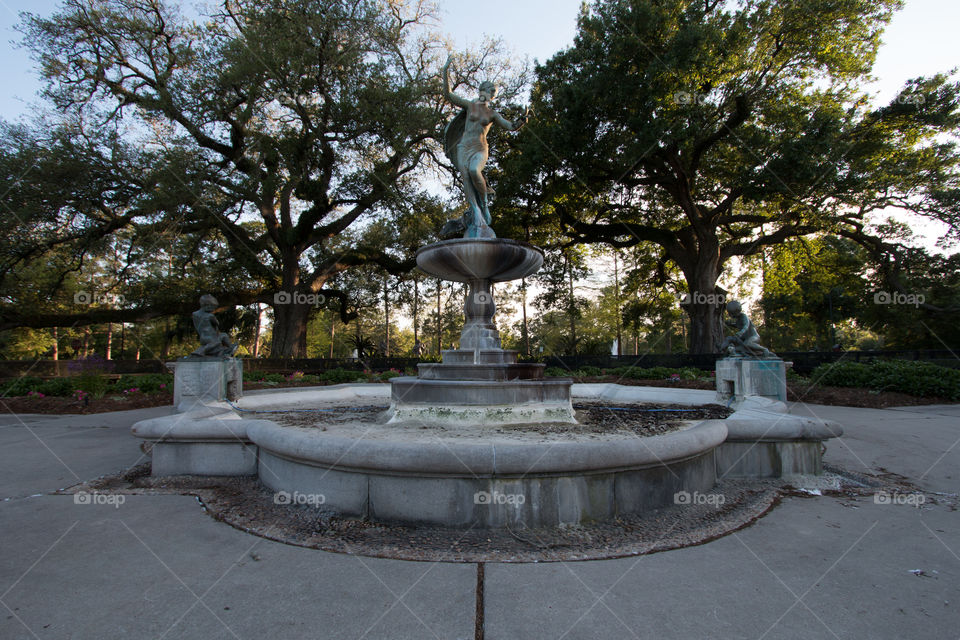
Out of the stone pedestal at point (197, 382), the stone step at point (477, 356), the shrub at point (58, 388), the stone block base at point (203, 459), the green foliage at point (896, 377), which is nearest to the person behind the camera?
the stone block base at point (203, 459)

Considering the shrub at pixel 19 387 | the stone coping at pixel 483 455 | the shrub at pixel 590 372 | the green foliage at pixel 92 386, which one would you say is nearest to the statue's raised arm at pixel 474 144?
the stone coping at pixel 483 455

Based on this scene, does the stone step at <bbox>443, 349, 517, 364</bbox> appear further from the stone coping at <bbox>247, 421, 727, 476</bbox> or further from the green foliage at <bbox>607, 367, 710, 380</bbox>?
the green foliage at <bbox>607, 367, 710, 380</bbox>

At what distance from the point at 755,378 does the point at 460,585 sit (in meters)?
5.66

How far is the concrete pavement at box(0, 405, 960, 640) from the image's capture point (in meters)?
2.15

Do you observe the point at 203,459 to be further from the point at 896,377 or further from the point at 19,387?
the point at 896,377

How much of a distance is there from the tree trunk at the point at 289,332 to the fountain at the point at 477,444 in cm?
1412

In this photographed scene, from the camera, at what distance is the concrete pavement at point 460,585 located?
7.06 ft

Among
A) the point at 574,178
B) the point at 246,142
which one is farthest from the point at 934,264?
the point at 246,142

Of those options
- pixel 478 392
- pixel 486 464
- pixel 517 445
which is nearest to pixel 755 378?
pixel 478 392

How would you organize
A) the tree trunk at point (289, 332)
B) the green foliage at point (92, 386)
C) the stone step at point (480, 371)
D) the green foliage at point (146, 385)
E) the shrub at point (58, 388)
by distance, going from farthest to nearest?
the tree trunk at point (289, 332) < the green foliage at point (146, 385) < the shrub at point (58, 388) < the green foliage at point (92, 386) < the stone step at point (480, 371)

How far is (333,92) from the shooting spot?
63.8 ft

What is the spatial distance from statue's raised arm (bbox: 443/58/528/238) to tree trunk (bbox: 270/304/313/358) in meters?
16.3

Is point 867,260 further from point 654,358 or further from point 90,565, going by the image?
point 90,565

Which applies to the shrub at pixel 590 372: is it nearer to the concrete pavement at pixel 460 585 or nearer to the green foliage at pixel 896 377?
the green foliage at pixel 896 377
